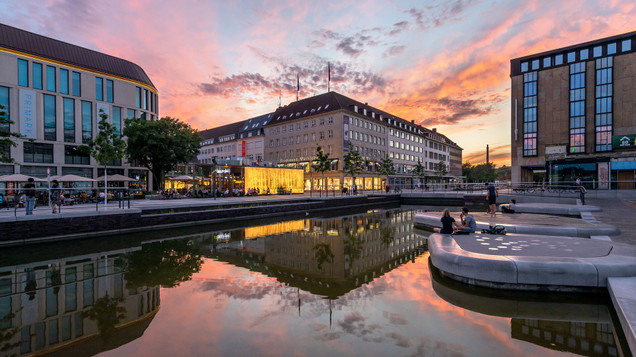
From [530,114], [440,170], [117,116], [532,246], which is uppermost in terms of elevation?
[530,114]

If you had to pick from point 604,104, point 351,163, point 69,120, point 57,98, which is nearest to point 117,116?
point 69,120

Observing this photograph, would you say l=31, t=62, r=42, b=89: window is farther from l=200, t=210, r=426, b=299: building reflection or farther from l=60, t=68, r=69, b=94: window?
l=200, t=210, r=426, b=299: building reflection

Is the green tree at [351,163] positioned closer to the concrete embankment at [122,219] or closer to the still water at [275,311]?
the concrete embankment at [122,219]

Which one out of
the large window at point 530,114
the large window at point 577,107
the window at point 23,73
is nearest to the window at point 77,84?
the window at point 23,73

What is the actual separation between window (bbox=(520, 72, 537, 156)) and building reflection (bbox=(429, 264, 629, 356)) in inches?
2275

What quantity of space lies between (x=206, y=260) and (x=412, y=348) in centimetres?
859

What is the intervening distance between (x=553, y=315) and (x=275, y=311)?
18.8 feet

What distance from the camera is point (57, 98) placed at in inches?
1503

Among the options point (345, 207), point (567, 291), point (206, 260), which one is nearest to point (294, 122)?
point (345, 207)

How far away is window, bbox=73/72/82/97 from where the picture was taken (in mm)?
39906

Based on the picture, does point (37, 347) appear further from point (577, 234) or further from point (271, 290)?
point (577, 234)

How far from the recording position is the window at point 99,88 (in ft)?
138

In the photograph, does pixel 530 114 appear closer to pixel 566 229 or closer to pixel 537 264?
pixel 566 229

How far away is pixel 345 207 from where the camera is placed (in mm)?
35812
